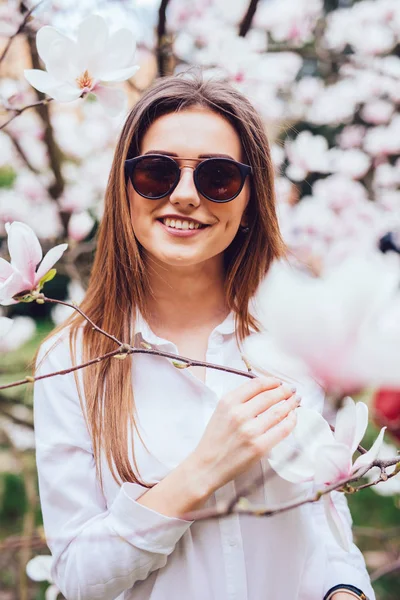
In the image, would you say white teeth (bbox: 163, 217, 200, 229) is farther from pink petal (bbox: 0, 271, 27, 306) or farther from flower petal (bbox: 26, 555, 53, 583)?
flower petal (bbox: 26, 555, 53, 583)

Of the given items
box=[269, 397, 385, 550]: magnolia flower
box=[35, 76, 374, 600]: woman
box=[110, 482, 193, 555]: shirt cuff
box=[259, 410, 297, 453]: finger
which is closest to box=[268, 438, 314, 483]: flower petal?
box=[269, 397, 385, 550]: magnolia flower

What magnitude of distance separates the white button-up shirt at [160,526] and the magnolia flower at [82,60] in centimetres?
48

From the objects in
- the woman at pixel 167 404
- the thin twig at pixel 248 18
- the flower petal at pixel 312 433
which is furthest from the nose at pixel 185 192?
the thin twig at pixel 248 18

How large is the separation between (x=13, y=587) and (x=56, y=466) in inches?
71.7

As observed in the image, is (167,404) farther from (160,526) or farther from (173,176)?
(173,176)

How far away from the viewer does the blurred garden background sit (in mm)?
2045

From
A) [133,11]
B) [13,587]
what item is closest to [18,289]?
[133,11]

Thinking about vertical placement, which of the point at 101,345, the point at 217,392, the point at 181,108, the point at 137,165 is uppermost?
the point at 181,108

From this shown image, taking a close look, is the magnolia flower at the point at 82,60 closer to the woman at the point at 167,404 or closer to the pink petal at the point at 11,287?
the woman at the point at 167,404

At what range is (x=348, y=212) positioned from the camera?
3.53 m

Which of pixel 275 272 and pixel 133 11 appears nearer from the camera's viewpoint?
pixel 275 272

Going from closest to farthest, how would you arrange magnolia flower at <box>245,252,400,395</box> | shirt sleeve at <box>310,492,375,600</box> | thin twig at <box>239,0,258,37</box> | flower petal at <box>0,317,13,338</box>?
magnolia flower at <box>245,252,400,395</box> → flower petal at <box>0,317,13,338</box> → shirt sleeve at <box>310,492,375,600</box> → thin twig at <box>239,0,258,37</box>

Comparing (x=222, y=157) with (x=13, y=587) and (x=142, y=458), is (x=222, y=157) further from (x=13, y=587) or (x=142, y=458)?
(x=13, y=587)

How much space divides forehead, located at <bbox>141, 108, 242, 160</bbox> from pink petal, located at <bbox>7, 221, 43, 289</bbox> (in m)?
0.39
